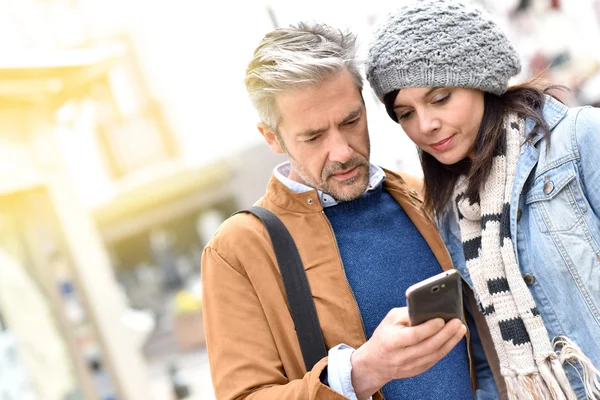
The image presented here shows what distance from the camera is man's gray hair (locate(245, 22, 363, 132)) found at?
221 centimetres

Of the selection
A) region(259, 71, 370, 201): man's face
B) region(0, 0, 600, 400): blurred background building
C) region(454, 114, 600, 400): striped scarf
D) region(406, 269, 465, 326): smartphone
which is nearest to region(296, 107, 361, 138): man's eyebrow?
region(259, 71, 370, 201): man's face

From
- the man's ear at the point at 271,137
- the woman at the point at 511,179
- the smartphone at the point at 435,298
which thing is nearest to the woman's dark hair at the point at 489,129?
the woman at the point at 511,179

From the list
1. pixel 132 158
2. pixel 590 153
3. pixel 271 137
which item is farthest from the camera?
pixel 132 158

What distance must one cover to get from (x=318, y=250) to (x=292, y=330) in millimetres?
298

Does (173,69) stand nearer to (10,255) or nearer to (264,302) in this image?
(10,255)

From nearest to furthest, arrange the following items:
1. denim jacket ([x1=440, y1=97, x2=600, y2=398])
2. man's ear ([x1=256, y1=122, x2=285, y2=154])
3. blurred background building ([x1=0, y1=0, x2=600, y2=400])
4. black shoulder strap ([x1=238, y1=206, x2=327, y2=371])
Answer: denim jacket ([x1=440, y1=97, x2=600, y2=398]) → black shoulder strap ([x1=238, y1=206, x2=327, y2=371]) → man's ear ([x1=256, y1=122, x2=285, y2=154]) → blurred background building ([x1=0, y1=0, x2=600, y2=400])

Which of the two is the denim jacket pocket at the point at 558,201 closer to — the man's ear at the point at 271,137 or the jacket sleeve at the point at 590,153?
the jacket sleeve at the point at 590,153

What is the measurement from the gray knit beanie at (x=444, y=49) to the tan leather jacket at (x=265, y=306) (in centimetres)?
54

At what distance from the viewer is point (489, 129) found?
2191 millimetres

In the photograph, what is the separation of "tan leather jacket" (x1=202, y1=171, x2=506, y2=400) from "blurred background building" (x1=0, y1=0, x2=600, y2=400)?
2.08 feet

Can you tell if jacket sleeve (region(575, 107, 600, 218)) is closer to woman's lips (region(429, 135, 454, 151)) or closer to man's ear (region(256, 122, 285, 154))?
woman's lips (region(429, 135, 454, 151))

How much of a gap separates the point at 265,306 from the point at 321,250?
0.95 feet

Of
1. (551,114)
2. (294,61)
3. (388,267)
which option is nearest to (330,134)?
(294,61)

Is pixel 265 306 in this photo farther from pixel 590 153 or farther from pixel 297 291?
pixel 590 153
